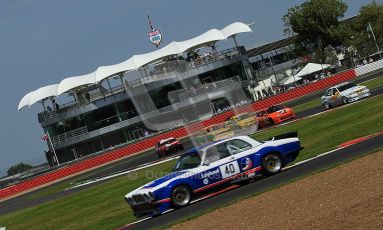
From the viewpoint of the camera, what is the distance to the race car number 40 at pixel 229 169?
16969 millimetres

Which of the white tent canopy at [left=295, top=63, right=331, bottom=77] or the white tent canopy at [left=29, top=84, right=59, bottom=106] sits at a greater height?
the white tent canopy at [left=29, top=84, right=59, bottom=106]

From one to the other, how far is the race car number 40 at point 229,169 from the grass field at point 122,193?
293cm

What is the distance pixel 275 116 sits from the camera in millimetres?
38906

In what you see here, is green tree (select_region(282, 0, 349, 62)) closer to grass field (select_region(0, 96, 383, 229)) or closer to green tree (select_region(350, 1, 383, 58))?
green tree (select_region(350, 1, 383, 58))

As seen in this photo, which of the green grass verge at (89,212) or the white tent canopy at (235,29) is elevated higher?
the white tent canopy at (235,29)

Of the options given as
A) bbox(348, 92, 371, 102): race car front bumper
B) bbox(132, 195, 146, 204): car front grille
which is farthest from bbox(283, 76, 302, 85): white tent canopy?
bbox(132, 195, 146, 204): car front grille

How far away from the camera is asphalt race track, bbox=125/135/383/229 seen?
15406 mm

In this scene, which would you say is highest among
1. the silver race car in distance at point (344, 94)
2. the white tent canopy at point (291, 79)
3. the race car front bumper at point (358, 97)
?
the white tent canopy at point (291, 79)

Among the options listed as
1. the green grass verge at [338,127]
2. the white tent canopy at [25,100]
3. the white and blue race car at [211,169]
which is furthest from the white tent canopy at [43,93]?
the white and blue race car at [211,169]

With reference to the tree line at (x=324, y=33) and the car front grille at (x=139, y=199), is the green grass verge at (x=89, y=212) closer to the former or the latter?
the car front grille at (x=139, y=199)

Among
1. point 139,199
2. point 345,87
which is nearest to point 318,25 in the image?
point 345,87

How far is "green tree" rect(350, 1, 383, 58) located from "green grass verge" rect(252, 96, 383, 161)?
58.9 m

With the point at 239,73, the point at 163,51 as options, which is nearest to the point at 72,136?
the point at 163,51

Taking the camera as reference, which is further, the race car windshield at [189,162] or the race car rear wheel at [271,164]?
the race car rear wheel at [271,164]
